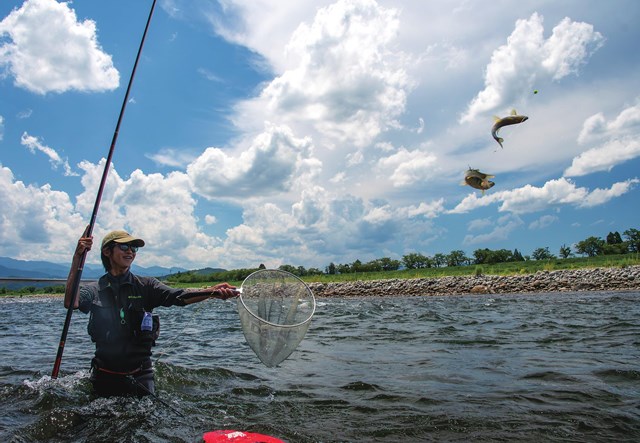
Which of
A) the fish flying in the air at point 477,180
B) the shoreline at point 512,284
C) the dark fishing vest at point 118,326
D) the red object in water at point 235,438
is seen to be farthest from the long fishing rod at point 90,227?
the shoreline at point 512,284

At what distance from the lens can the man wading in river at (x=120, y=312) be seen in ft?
15.1

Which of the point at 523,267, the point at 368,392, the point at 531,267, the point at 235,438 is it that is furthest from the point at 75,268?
the point at 523,267

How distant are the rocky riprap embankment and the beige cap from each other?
91.5 feet

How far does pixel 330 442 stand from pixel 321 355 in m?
4.79

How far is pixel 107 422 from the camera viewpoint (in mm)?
4496

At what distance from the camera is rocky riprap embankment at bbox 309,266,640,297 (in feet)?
86.7

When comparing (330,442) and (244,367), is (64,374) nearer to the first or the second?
(244,367)

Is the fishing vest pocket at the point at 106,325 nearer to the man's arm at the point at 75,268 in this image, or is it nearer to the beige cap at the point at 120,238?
the man's arm at the point at 75,268

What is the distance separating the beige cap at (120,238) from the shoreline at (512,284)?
2735 centimetres

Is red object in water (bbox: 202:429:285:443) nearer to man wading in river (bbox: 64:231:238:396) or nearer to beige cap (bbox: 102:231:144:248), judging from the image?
man wading in river (bbox: 64:231:238:396)

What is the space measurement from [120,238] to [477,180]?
11928 millimetres

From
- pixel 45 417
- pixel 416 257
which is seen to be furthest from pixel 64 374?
pixel 416 257

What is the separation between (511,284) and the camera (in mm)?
29859

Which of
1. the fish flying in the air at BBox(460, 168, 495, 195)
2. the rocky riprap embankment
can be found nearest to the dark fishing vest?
the fish flying in the air at BBox(460, 168, 495, 195)
